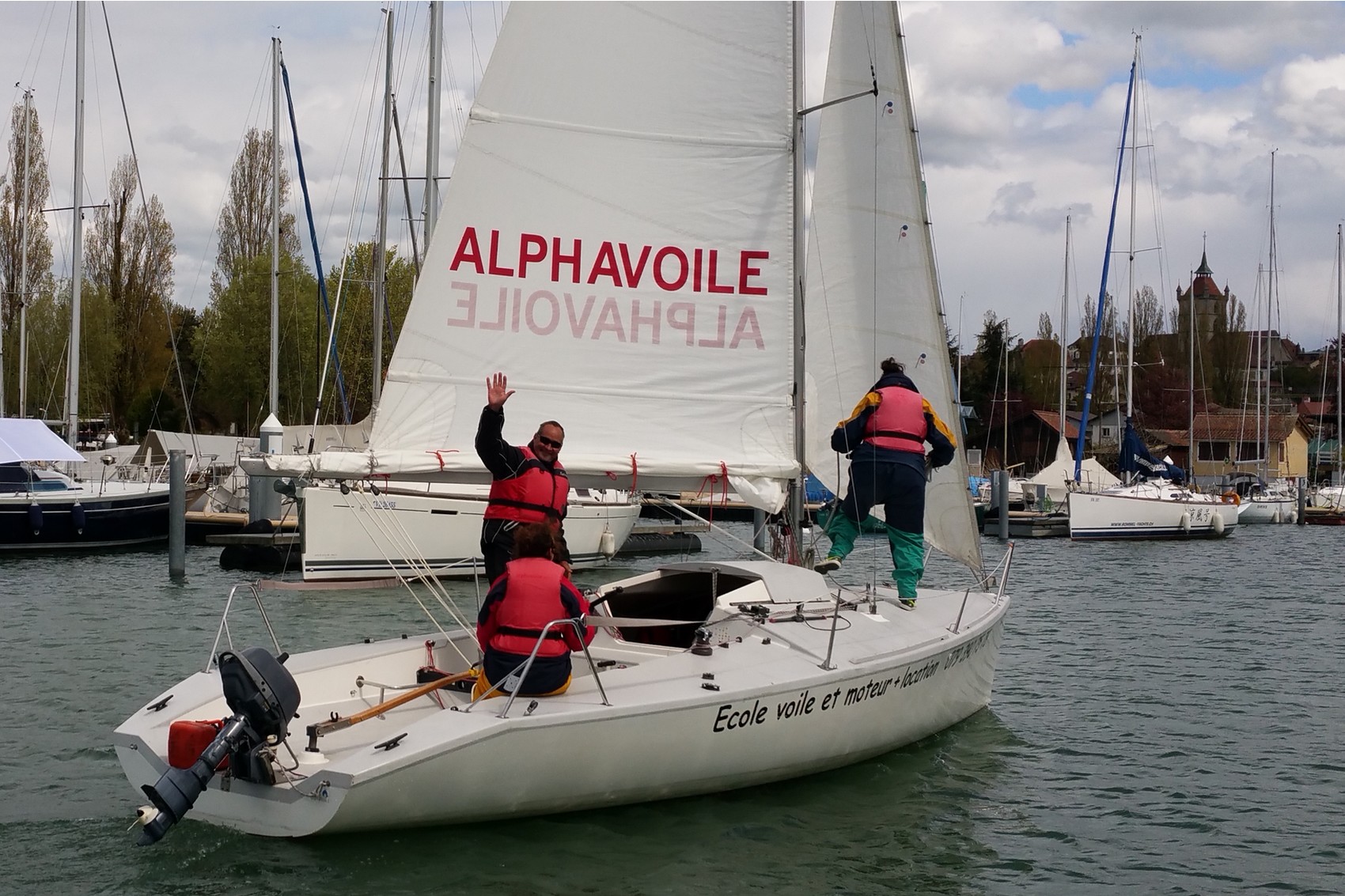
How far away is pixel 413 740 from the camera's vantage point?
6059 mm

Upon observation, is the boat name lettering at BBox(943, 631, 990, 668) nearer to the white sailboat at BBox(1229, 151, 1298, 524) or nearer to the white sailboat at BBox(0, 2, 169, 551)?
the white sailboat at BBox(0, 2, 169, 551)

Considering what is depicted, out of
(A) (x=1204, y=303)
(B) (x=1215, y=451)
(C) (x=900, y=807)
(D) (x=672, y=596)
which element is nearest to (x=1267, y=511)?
(B) (x=1215, y=451)

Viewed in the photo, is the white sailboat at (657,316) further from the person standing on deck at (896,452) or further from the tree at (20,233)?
the tree at (20,233)

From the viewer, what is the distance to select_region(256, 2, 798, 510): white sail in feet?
28.5

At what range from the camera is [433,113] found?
2270cm

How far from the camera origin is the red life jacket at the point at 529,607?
6766 millimetres

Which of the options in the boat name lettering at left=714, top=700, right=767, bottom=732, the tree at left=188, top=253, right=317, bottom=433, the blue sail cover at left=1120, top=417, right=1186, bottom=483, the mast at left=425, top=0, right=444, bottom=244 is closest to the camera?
the boat name lettering at left=714, top=700, right=767, bottom=732

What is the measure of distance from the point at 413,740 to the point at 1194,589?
17940 mm

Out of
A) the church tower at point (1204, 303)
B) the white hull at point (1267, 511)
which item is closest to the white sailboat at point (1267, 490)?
the white hull at point (1267, 511)

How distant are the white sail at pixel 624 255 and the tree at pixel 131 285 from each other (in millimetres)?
44185

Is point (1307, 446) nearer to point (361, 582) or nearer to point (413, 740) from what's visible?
point (361, 582)

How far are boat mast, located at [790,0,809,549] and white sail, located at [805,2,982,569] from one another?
3.42 ft

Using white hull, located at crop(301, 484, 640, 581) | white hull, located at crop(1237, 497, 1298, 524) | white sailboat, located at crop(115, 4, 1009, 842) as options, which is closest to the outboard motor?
white sailboat, located at crop(115, 4, 1009, 842)

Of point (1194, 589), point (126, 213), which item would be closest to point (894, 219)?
point (1194, 589)
